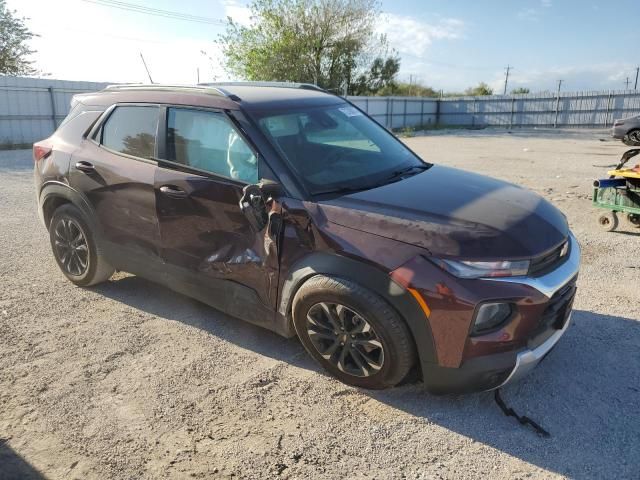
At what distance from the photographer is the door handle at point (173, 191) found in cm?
373

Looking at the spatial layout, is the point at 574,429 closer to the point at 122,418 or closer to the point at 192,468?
the point at 192,468

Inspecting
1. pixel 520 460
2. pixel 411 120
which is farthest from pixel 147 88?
pixel 411 120

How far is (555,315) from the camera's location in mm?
3051

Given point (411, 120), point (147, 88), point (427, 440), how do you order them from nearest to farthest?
point (427, 440)
point (147, 88)
point (411, 120)

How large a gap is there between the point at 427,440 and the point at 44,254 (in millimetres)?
4916

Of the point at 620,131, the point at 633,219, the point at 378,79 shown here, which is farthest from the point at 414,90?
the point at 633,219

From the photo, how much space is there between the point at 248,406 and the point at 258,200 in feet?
4.08

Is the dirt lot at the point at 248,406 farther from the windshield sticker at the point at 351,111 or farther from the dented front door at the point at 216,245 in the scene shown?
the windshield sticker at the point at 351,111

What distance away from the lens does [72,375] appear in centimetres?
346

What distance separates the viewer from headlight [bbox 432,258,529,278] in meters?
2.76

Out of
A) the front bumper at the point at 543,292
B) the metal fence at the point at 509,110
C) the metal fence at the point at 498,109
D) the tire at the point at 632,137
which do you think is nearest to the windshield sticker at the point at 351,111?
the front bumper at the point at 543,292

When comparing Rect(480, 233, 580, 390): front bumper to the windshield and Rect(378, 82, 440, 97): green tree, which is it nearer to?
the windshield

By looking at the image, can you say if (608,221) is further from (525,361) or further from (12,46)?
(12,46)

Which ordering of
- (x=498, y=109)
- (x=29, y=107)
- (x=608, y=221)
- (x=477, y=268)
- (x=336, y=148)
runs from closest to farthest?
(x=477, y=268) → (x=336, y=148) → (x=608, y=221) → (x=29, y=107) → (x=498, y=109)
